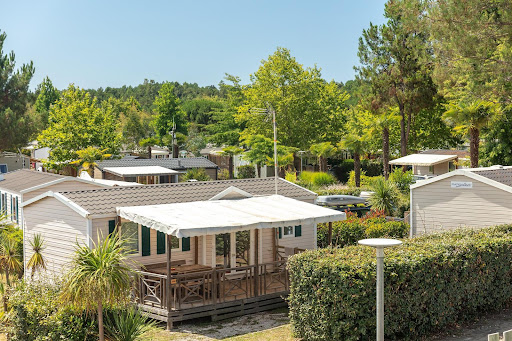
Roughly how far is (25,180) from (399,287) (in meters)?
20.2

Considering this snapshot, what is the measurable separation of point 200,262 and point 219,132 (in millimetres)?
61754

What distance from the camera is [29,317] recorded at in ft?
39.5

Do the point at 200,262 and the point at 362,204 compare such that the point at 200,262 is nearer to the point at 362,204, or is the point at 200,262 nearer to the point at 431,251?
the point at 431,251

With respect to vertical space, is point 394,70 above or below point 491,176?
above

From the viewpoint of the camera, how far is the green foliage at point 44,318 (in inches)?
453

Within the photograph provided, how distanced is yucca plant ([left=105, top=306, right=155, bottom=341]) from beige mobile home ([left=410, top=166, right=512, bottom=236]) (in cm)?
1089

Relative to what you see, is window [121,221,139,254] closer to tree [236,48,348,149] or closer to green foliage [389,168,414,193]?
green foliage [389,168,414,193]

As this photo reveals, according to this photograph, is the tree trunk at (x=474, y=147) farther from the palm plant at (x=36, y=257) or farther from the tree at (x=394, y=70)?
the palm plant at (x=36, y=257)

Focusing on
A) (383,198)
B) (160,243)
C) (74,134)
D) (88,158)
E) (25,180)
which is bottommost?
(160,243)

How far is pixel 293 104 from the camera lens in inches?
2320

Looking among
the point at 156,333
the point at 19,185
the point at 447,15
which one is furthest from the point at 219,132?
the point at 156,333

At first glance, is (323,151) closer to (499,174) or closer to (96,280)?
(499,174)

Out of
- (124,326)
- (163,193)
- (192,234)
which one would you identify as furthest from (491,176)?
(124,326)

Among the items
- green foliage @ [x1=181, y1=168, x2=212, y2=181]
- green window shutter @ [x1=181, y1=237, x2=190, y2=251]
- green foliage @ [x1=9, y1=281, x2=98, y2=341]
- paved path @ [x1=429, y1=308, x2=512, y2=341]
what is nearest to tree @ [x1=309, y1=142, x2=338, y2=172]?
green foliage @ [x1=181, y1=168, x2=212, y2=181]
